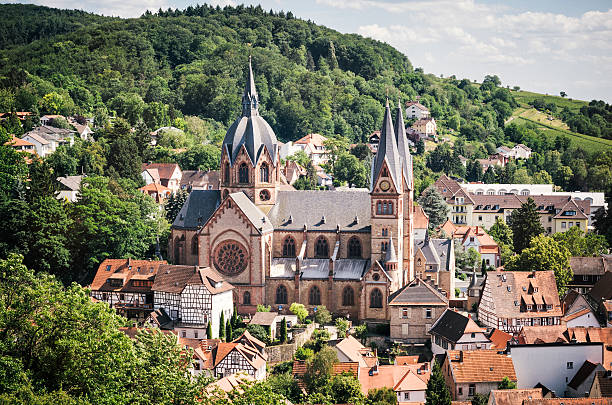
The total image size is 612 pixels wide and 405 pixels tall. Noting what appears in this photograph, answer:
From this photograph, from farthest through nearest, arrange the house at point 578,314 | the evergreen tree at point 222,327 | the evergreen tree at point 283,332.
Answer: the house at point 578,314 < the evergreen tree at point 222,327 < the evergreen tree at point 283,332

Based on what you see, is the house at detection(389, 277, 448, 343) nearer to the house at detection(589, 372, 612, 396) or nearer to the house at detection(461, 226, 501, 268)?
the house at detection(589, 372, 612, 396)

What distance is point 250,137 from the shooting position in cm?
7931

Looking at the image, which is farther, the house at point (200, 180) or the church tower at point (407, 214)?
the house at point (200, 180)

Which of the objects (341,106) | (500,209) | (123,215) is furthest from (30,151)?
(341,106)

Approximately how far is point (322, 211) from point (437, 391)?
2471 cm

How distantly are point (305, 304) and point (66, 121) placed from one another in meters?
70.4

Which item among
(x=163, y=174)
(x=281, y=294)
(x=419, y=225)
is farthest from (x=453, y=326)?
(x=163, y=174)

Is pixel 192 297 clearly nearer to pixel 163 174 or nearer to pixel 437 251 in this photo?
pixel 437 251

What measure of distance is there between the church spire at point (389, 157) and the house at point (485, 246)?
2931 centimetres

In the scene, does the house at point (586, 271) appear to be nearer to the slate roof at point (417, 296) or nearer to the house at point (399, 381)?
the slate roof at point (417, 296)

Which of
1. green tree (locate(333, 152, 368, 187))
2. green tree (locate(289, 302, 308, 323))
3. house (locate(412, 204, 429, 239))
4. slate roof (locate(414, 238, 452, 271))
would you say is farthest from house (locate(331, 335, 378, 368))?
green tree (locate(333, 152, 368, 187))

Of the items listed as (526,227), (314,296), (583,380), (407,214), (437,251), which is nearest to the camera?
(583,380)

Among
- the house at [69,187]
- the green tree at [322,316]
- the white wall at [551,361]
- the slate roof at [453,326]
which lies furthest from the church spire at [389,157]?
the house at [69,187]

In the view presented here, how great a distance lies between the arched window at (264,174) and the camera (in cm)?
7975
